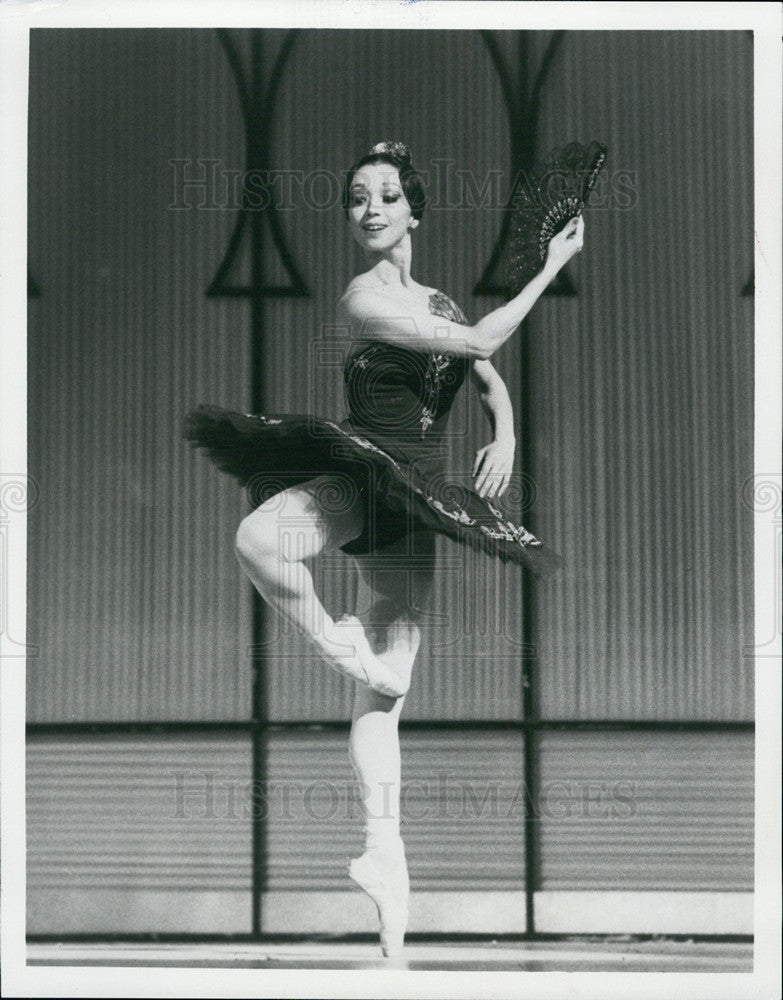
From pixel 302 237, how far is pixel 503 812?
98.5 inches

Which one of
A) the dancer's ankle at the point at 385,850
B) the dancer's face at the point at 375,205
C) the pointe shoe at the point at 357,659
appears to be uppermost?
the dancer's face at the point at 375,205

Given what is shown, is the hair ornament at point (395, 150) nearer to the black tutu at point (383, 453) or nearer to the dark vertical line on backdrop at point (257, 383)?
the dark vertical line on backdrop at point (257, 383)

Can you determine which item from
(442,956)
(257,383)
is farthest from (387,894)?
(257,383)

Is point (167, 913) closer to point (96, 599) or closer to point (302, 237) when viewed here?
point (96, 599)

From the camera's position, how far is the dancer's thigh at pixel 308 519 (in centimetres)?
375

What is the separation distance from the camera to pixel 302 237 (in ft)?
12.6

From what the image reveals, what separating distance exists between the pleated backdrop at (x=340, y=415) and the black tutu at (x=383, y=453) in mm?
82

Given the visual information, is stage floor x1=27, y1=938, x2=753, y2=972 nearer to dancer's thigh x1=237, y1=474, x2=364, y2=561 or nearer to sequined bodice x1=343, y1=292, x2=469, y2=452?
dancer's thigh x1=237, y1=474, x2=364, y2=561

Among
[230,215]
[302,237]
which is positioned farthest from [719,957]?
[230,215]

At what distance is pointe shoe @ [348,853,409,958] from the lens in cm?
375

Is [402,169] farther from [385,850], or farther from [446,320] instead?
[385,850]

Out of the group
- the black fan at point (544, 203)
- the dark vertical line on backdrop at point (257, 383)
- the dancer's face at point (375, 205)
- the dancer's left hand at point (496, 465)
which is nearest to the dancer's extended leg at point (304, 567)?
the dark vertical line on backdrop at point (257, 383)

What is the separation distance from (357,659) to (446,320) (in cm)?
143

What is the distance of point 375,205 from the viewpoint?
3.84 m
